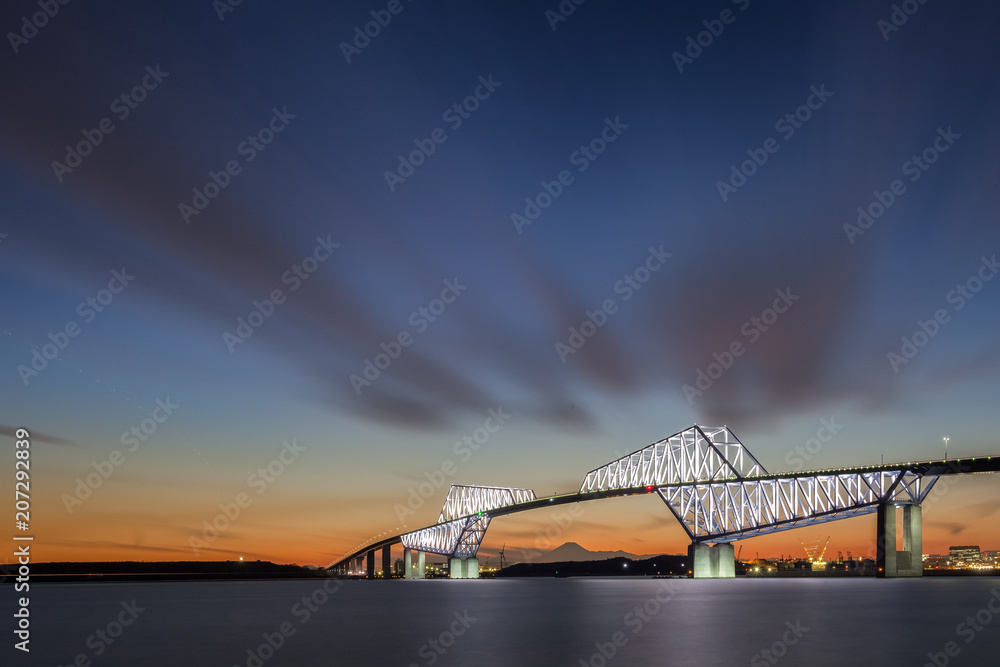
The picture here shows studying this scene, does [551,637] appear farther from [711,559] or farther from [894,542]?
[711,559]

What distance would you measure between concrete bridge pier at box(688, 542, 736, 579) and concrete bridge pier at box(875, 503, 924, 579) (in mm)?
33308

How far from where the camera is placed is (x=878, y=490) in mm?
111312

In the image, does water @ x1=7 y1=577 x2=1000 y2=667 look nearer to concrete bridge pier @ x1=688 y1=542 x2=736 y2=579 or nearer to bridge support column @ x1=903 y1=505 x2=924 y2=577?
bridge support column @ x1=903 y1=505 x2=924 y2=577

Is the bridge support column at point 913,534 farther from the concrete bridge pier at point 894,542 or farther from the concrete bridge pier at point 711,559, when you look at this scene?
the concrete bridge pier at point 711,559

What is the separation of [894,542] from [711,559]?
133ft

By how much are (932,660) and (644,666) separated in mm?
11125

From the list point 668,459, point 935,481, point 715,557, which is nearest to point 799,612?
Result: point 935,481

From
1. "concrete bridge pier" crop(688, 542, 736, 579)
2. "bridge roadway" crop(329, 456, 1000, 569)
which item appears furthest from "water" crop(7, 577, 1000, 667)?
"concrete bridge pier" crop(688, 542, 736, 579)

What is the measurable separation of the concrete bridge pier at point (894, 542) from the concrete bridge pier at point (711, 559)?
109ft

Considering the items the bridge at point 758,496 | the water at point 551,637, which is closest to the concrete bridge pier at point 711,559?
the bridge at point 758,496

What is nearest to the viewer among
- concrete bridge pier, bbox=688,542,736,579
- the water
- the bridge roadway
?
A: the water

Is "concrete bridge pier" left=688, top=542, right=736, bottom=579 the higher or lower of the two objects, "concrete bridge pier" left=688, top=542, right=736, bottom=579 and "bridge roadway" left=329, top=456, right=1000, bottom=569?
the lower

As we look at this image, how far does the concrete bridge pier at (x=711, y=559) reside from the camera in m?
143

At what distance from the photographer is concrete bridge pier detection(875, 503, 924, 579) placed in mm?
106438
